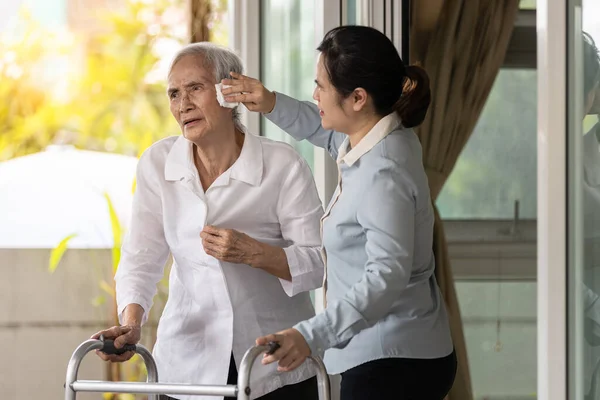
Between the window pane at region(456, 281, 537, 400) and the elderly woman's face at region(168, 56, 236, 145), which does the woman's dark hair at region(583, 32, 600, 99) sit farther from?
the elderly woman's face at region(168, 56, 236, 145)

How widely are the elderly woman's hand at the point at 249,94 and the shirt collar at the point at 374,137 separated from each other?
48 centimetres

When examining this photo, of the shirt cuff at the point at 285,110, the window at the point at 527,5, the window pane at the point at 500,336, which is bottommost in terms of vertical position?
the window pane at the point at 500,336

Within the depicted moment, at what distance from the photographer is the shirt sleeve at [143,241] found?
206 centimetres

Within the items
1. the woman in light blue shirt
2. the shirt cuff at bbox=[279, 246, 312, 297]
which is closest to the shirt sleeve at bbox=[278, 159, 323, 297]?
the shirt cuff at bbox=[279, 246, 312, 297]

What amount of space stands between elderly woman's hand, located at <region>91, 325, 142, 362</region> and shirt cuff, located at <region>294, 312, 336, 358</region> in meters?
0.55

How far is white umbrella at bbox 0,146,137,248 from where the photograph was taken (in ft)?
17.5

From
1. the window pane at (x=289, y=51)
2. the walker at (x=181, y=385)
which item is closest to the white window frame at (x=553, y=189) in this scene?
the walker at (x=181, y=385)

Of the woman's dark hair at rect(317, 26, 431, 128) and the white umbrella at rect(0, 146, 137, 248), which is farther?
the white umbrella at rect(0, 146, 137, 248)

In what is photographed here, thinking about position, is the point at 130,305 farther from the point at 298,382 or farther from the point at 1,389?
the point at 1,389

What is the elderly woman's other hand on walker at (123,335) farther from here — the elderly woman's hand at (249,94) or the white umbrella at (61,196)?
the white umbrella at (61,196)

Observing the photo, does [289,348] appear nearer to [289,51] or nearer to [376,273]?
[376,273]

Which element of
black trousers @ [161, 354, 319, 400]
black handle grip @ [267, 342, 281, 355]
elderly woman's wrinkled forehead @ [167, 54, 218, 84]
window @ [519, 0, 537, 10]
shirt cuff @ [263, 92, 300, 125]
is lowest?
black trousers @ [161, 354, 319, 400]

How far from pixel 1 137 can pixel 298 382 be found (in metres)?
5.22

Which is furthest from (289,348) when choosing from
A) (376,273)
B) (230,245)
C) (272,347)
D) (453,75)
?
(453,75)
